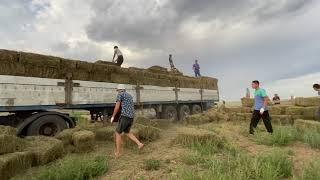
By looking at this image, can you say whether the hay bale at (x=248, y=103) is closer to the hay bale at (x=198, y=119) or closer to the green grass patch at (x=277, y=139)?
the hay bale at (x=198, y=119)

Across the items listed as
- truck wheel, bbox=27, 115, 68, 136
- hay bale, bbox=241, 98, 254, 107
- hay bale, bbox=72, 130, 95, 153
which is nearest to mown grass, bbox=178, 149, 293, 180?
hay bale, bbox=72, 130, 95, 153

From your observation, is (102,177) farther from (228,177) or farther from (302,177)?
(302,177)

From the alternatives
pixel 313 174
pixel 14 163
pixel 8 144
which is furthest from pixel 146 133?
pixel 313 174

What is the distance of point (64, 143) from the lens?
898cm

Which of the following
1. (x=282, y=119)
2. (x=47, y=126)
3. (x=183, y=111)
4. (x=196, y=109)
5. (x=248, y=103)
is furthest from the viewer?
(x=196, y=109)

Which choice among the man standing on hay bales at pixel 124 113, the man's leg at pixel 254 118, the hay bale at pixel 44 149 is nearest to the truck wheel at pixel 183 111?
the man's leg at pixel 254 118

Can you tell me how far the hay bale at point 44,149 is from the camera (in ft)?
25.9

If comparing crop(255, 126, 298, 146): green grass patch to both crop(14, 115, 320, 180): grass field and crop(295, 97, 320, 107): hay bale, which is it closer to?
crop(14, 115, 320, 180): grass field

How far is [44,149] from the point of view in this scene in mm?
7980

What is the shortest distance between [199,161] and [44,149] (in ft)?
11.0

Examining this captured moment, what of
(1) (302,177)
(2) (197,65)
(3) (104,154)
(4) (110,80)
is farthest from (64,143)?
(2) (197,65)

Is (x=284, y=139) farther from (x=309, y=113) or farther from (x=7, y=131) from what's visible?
(x=7, y=131)

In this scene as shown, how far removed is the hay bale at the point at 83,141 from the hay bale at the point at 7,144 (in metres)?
1.44

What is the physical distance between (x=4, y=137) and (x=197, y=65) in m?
15.9
